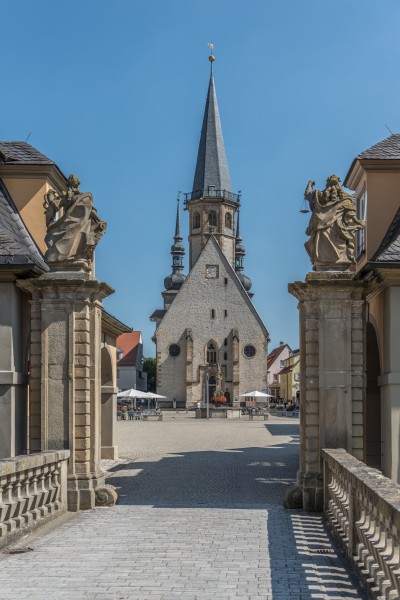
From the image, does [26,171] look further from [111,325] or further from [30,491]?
[30,491]

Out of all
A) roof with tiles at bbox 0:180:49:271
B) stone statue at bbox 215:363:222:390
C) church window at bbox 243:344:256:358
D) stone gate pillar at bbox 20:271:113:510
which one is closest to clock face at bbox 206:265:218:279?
church window at bbox 243:344:256:358

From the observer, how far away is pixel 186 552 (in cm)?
1016

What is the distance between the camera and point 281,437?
123 ft

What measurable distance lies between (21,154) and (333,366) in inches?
311

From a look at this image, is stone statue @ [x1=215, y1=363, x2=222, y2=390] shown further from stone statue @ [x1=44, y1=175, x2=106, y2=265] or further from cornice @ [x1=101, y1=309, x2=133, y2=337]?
stone statue @ [x1=44, y1=175, x2=106, y2=265]

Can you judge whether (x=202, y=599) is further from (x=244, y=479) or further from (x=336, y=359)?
(x=244, y=479)

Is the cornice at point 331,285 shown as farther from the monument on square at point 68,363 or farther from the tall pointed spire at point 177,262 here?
the tall pointed spire at point 177,262

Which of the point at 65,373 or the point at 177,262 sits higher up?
the point at 177,262

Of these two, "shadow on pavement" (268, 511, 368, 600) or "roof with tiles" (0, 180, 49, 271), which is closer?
"shadow on pavement" (268, 511, 368, 600)

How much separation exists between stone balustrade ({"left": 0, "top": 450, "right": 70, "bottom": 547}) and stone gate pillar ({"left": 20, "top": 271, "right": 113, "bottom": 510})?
439 mm

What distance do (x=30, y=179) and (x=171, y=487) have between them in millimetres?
6859

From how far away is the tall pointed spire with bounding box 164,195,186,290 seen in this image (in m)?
107

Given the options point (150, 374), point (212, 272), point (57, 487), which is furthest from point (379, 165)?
point (150, 374)

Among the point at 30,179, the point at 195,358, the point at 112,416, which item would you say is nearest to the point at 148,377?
the point at 195,358
